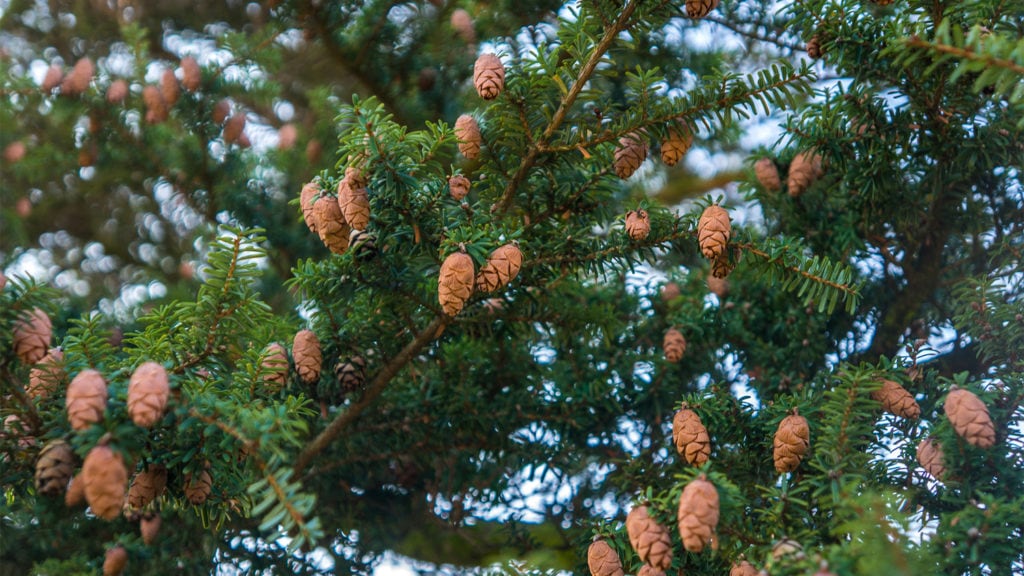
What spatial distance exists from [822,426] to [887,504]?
351 mm

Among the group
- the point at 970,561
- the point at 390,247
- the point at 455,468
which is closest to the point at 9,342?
the point at 390,247

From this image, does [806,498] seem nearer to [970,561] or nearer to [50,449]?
[970,561]

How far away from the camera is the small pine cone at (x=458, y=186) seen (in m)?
1.60

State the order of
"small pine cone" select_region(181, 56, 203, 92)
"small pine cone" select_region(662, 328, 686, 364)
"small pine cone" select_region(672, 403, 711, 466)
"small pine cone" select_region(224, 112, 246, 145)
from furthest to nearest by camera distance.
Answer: "small pine cone" select_region(224, 112, 246, 145) → "small pine cone" select_region(181, 56, 203, 92) → "small pine cone" select_region(662, 328, 686, 364) → "small pine cone" select_region(672, 403, 711, 466)

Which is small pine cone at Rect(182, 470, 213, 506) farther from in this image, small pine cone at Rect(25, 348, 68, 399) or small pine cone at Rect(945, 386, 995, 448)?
small pine cone at Rect(945, 386, 995, 448)

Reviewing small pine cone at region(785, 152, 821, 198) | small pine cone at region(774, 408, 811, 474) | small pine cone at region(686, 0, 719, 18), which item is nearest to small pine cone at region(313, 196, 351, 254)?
small pine cone at region(686, 0, 719, 18)

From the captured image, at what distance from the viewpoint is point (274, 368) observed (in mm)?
1575

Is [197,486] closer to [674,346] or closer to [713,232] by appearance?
[713,232]

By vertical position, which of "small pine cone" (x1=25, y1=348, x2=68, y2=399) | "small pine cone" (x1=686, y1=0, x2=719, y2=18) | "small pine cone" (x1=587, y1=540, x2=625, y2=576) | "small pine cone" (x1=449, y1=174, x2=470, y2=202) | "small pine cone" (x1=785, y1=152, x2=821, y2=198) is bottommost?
"small pine cone" (x1=587, y1=540, x2=625, y2=576)

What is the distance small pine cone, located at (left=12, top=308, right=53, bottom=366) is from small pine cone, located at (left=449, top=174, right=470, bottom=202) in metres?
0.69

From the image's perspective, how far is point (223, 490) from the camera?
146 centimetres

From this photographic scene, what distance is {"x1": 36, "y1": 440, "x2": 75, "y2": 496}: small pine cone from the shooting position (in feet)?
4.04

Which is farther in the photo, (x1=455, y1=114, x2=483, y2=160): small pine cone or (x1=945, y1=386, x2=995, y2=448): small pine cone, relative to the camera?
(x1=455, y1=114, x2=483, y2=160): small pine cone

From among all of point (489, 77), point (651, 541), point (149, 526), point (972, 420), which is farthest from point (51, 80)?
point (972, 420)
